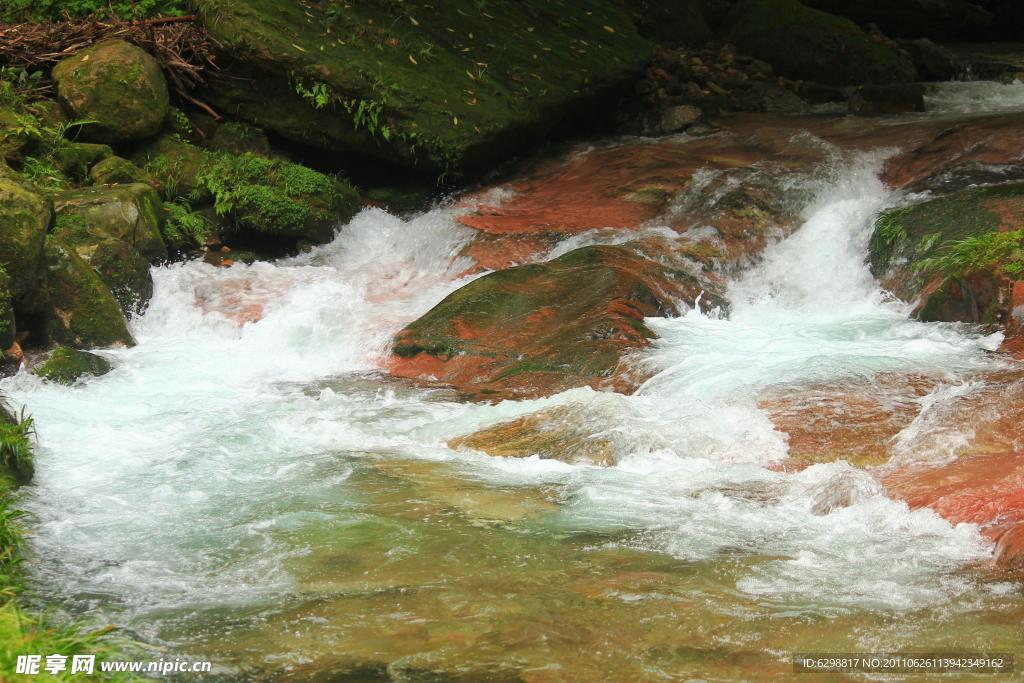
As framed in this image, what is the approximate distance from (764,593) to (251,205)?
8.40 m

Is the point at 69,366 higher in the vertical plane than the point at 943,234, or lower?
lower

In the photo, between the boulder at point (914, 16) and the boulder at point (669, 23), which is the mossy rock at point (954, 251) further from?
the boulder at point (914, 16)

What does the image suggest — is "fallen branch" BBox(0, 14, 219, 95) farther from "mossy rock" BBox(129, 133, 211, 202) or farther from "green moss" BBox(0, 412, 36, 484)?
"green moss" BBox(0, 412, 36, 484)

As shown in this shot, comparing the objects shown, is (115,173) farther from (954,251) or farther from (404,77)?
(954,251)

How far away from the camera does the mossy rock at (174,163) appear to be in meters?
11.3

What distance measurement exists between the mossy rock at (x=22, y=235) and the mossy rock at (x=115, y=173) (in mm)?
2330

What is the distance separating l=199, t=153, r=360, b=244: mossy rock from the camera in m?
11.2

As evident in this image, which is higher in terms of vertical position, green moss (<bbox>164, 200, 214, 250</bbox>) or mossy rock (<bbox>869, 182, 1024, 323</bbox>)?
mossy rock (<bbox>869, 182, 1024, 323</bbox>)

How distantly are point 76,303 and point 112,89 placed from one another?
338 centimetres

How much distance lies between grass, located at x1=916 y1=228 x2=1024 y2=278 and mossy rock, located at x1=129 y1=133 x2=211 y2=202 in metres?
7.69

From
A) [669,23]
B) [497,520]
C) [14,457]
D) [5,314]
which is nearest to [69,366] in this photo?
[5,314]

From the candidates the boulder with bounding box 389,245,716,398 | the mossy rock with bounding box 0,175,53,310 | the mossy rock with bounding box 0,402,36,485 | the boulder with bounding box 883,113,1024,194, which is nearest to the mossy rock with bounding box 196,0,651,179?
the boulder with bounding box 389,245,716,398

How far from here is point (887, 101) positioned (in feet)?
43.4

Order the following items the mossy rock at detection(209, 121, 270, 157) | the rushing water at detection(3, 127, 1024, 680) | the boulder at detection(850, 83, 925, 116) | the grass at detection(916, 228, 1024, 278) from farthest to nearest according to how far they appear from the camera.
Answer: the boulder at detection(850, 83, 925, 116) < the mossy rock at detection(209, 121, 270, 157) < the grass at detection(916, 228, 1024, 278) < the rushing water at detection(3, 127, 1024, 680)
